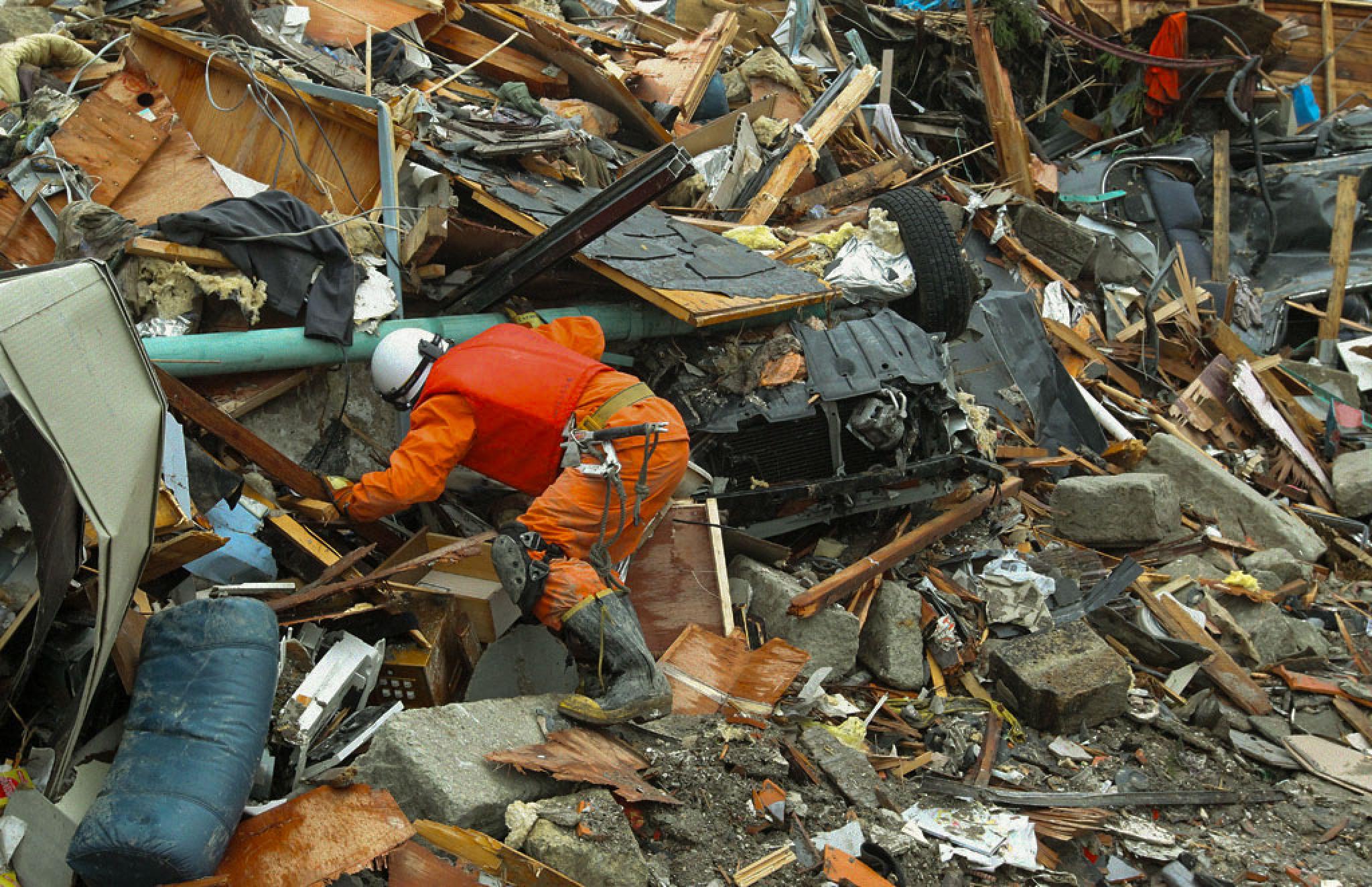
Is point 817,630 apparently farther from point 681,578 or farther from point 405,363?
point 405,363

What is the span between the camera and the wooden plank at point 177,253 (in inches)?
183

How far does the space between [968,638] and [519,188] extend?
3.46m

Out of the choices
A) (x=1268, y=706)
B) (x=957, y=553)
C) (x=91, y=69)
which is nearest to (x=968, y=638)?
(x=957, y=553)

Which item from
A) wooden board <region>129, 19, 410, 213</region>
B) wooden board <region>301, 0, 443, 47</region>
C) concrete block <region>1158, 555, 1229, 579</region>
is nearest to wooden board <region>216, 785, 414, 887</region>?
wooden board <region>129, 19, 410, 213</region>

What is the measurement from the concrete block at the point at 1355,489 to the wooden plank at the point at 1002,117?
373 centimetres

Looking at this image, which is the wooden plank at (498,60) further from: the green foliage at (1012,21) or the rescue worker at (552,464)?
the green foliage at (1012,21)

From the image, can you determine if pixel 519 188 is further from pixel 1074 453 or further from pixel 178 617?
pixel 1074 453

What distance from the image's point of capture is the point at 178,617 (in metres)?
3.20

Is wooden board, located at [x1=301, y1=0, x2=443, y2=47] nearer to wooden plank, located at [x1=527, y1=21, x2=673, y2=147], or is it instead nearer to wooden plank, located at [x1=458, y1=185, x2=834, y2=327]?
wooden plank, located at [x1=527, y1=21, x2=673, y2=147]

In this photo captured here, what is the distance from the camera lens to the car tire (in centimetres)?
689

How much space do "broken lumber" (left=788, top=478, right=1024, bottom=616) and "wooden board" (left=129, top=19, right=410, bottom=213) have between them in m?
3.06

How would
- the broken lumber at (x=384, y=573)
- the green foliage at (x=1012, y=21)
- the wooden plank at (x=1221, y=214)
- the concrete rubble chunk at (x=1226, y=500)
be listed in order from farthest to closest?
the green foliage at (x=1012, y=21) → the wooden plank at (x=1221, y=214) → the concrete rubble chunk at (x=1226, y=500) → the broken lumber at (x=384, y=573)

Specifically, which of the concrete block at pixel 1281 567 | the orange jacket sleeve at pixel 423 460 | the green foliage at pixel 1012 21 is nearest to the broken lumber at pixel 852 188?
the green foliage at pixel 1012 21

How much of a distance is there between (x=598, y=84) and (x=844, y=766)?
5416 mm
